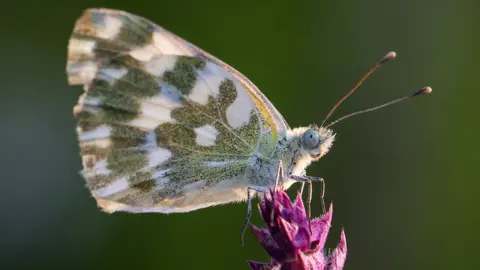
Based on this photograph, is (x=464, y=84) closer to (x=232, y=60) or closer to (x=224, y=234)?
(x=232, y=60)

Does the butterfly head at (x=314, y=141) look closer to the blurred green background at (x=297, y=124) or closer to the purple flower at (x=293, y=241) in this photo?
the purple flower at (x=293, y=241)

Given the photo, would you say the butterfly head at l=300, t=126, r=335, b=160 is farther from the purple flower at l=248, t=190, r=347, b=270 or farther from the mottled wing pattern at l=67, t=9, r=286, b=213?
the purple flower at l=248, t=190, r=347, b=270

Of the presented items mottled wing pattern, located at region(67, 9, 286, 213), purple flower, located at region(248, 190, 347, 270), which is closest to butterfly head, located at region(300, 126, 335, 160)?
mottled wing pattern, located at region(67, 9, 286, 213)

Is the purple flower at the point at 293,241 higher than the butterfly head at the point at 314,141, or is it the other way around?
the butterfly head at the point at 314,141

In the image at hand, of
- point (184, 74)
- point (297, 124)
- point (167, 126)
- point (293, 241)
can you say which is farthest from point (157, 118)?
point (297, 124)

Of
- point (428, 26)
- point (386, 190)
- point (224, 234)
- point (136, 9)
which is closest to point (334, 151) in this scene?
point (386, 190)

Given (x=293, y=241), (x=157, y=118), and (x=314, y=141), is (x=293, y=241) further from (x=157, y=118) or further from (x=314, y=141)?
(x=157, y=118)

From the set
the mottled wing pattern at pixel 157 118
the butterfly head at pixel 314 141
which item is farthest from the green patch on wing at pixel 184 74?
the butterfly head at pixel 314 141
